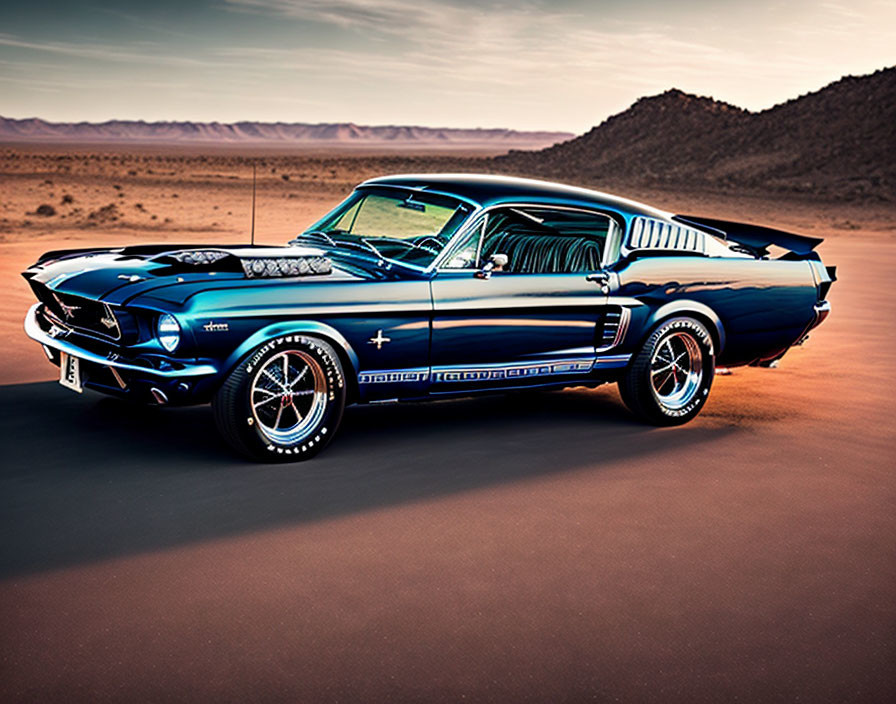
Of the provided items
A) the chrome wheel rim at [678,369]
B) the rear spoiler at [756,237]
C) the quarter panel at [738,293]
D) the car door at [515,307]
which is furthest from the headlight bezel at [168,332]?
the rear spoiler at [756,237]

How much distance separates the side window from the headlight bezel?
2.30 m

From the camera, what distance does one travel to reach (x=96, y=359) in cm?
631

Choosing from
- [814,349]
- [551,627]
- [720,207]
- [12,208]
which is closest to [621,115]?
[720,207]

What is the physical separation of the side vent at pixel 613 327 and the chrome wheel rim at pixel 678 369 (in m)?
0.44

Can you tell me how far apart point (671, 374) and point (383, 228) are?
2.32 m

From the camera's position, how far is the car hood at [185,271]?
6215 millimetres

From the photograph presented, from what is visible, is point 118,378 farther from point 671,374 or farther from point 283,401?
point 671,374

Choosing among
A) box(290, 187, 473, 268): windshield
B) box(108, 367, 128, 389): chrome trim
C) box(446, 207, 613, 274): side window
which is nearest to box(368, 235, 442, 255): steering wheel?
box(290, 187, 473, 268): windshield

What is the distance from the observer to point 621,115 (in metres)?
119

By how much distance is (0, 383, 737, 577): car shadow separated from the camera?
524cm

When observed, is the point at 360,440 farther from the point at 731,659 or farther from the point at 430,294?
the point at 731,659

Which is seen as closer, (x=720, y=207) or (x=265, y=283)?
(x=265, y=283)

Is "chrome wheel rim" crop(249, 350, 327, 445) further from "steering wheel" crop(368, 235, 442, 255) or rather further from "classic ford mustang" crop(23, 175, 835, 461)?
"steering wheel" crop(368, 235, 442, 255)

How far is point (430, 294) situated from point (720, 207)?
142 ft
